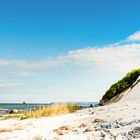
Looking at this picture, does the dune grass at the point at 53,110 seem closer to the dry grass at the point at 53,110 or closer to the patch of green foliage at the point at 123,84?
the dry grass at the point at 53,110

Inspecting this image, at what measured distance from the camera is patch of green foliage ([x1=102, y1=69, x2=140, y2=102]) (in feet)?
114

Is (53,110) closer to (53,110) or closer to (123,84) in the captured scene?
(53,110)

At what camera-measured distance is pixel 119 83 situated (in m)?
35.3

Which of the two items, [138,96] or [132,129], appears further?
[138,96]

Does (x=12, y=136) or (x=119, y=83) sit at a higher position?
(x=119, y=83)

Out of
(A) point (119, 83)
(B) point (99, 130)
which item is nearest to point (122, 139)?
(B) point (99, 130)

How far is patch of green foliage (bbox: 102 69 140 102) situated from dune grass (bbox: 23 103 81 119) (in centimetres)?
442

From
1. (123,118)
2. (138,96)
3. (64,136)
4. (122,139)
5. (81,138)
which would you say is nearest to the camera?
(122,139)

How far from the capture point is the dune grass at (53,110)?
1067 inches

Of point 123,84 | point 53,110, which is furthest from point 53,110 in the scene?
point 123,84

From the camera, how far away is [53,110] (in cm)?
2822

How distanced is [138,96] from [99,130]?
1240 cm

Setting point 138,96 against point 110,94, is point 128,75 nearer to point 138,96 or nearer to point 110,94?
point 110,94

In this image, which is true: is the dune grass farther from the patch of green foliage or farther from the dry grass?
the patch of green foliage
